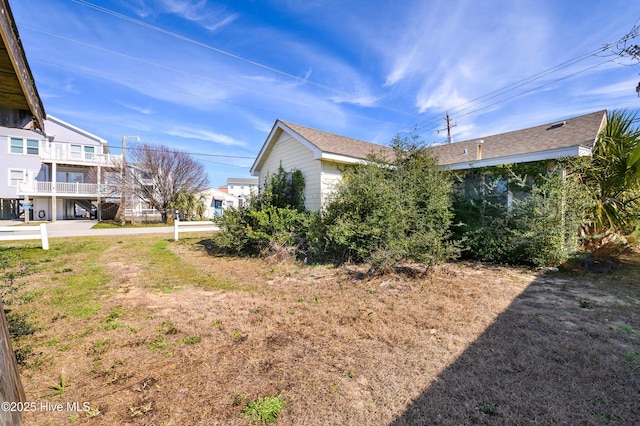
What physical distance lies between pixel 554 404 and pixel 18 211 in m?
36.2

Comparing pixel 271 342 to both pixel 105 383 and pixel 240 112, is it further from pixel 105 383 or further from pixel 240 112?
pixel 240 112

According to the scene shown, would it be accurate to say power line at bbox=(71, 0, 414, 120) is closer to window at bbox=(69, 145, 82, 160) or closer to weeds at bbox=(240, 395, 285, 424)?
weeds at bbox=(240, 395, 285, 424)

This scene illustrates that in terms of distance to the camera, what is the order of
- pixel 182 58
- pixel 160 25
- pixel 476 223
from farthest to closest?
pixel 182 58 < pixel 160 25 < pixel 476 223

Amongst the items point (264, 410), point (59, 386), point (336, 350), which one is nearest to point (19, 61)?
point (59, 386)

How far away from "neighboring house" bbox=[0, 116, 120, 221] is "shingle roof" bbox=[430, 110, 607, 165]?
26.3m

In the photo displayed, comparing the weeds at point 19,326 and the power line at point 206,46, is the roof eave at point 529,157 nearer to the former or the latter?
the power line at point 206,46

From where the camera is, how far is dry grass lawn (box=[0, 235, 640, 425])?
7.02 ft

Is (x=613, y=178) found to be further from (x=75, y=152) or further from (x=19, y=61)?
(x=75, y=152)

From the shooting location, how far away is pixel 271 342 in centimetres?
325

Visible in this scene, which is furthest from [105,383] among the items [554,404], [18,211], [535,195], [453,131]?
[18,211]

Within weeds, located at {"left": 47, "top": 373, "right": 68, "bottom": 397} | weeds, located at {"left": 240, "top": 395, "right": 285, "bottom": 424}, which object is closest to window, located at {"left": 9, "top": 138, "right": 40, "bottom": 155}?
weeds, located at {"left": 47, "top": 373, "right": 68, "bottom": 397}

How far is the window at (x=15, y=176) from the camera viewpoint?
22109mm

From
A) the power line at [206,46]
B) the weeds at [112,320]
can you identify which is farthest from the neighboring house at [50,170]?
the weeds at [112,320]

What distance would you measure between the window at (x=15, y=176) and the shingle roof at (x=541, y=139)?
31309 mm
